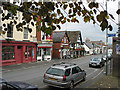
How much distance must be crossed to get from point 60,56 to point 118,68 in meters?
25.4

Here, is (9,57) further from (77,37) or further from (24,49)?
(77,37)

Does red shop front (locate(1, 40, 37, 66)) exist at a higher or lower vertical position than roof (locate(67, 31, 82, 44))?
lower

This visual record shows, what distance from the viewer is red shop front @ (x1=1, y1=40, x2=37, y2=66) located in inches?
748

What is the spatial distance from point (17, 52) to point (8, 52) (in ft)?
6.22

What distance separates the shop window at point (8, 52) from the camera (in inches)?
738

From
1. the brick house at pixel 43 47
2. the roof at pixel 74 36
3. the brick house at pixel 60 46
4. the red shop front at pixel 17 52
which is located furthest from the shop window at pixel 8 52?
the roof at pixel 74 36

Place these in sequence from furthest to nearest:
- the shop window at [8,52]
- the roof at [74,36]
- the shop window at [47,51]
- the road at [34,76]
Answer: the roof at [74,36] < the shop window at [47,51] < the shop window at [8,52] < the road at [34,76]

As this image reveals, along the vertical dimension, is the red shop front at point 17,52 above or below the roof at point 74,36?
below

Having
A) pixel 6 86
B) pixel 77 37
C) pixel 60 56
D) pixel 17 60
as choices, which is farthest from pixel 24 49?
pixel 77 37

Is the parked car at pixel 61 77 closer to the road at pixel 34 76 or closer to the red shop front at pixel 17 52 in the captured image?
the road at pixel 34 76

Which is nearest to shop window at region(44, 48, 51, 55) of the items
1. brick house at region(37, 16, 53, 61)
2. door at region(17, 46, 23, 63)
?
brick house at region(37, 16, 53, 61)

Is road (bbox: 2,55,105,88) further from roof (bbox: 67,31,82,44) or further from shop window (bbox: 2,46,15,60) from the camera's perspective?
roof (bbox: 67,31,82,44)

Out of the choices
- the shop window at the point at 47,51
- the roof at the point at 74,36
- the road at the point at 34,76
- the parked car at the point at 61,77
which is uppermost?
the roof at the point at 74,36

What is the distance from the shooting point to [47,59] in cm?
2920
